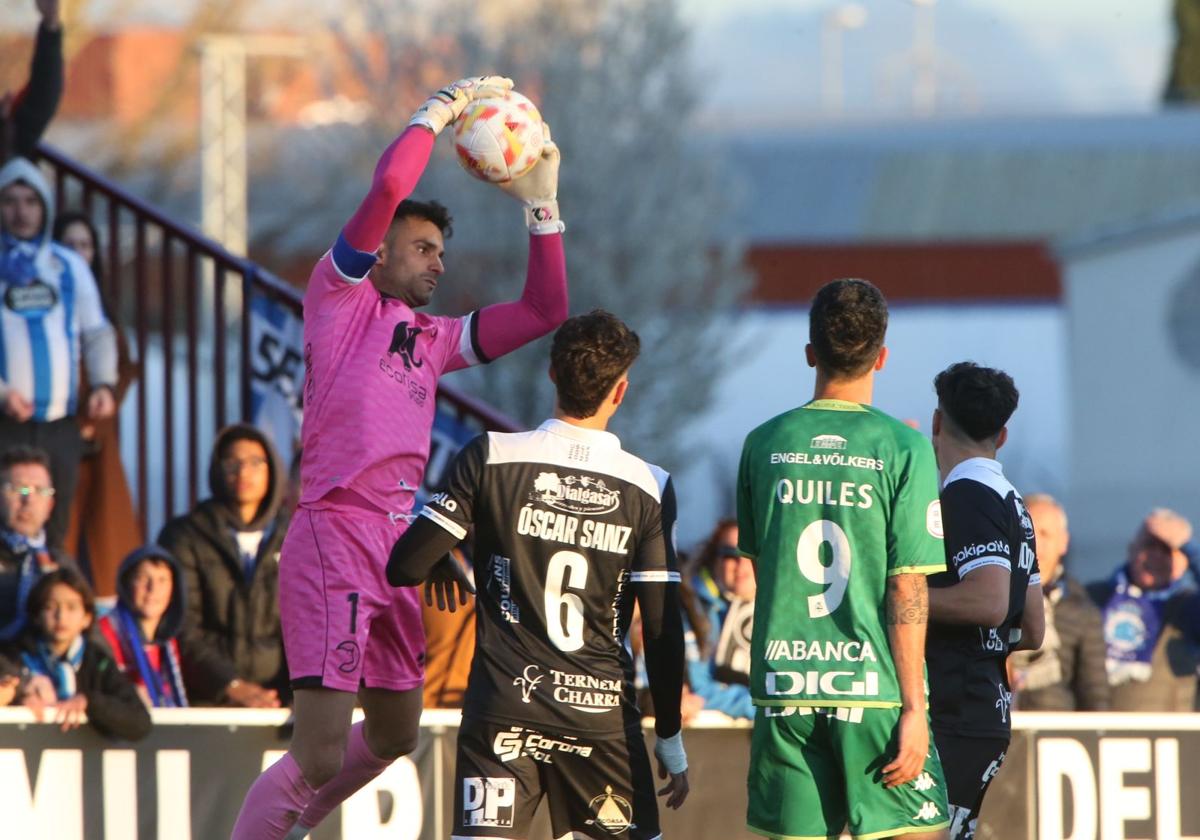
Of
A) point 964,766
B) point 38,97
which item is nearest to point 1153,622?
point 964,766

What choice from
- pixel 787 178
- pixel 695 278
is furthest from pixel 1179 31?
pixel 695 278

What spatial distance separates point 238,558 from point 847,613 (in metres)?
3.95

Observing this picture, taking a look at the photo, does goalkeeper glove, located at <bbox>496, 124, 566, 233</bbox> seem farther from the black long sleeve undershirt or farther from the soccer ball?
the black long sleeve undershirt

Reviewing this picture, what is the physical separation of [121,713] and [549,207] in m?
2.54

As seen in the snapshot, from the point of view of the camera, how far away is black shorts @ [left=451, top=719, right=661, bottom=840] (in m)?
5.32

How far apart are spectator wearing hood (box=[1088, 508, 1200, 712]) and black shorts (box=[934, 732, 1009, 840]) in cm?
398

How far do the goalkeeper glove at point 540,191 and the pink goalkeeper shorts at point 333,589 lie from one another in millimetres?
1080

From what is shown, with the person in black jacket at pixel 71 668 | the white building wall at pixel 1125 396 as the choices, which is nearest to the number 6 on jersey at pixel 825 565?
the person in black jacket at pixel 71 668

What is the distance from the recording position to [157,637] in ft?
25.9

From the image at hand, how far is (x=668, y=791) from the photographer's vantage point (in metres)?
5.56

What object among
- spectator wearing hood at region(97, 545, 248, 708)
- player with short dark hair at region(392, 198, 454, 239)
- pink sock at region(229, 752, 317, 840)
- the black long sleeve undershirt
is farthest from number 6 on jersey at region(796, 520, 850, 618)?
spectator wearing hood at region(97, 545, 248, 708)

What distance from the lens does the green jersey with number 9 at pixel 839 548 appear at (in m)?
5.07

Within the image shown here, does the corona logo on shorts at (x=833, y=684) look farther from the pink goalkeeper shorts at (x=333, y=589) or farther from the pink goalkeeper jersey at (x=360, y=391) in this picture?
the pink goalkeeper jersey at (x=360, y=391)

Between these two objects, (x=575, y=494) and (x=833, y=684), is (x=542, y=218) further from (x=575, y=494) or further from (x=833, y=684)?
(x=833, y=684)
